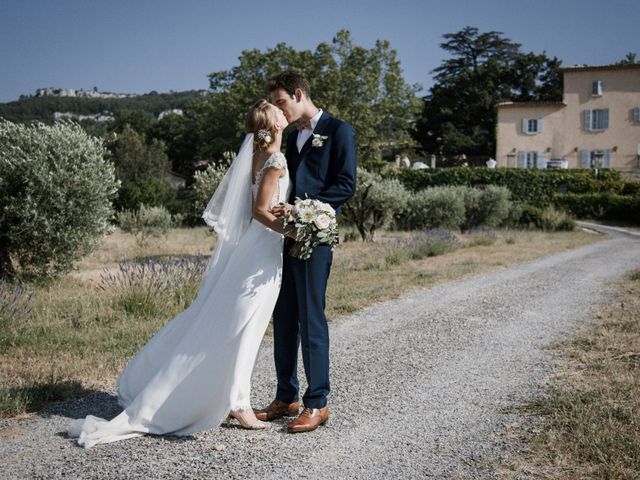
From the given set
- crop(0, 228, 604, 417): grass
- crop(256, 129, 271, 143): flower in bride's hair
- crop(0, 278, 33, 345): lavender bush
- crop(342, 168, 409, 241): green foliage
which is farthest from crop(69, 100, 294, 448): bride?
crop(342, 168, 409, 241): green foliage

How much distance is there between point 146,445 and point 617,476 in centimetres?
277

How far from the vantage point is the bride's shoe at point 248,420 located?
Answer: 4.11m

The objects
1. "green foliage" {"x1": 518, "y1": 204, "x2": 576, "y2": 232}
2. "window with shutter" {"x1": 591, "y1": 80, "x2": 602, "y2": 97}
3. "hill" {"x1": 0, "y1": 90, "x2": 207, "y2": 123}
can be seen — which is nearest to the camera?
"green foliage" {"x1": 518, "y1": 204, "x2": 576, "y2": 232}

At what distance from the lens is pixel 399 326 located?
7.61m

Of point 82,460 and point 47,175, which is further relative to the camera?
point 47,175

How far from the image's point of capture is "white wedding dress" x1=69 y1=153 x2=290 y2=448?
397cm

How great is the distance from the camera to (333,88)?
40719 millimetres

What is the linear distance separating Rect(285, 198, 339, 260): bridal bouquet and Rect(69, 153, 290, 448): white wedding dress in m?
0.23

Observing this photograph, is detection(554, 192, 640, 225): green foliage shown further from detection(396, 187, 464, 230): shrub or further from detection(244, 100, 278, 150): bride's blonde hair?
detection(244, 100, 278, 150): bride's blonde hair

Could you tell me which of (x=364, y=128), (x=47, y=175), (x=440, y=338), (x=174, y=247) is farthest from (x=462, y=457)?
(x=364, y=128)

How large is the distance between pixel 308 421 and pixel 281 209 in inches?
56.9

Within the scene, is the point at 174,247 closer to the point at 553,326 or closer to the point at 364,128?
the point at 553,326

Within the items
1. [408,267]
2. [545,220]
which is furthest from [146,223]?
[545,220]

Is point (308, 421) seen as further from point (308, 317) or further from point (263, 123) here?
point (263, 123)
